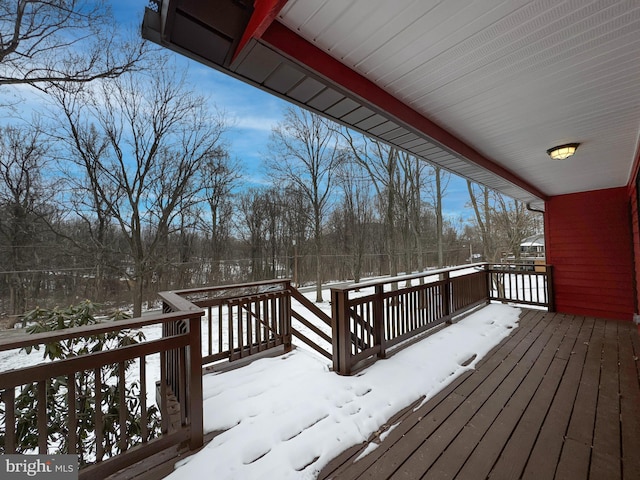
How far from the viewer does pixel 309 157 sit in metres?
10.0

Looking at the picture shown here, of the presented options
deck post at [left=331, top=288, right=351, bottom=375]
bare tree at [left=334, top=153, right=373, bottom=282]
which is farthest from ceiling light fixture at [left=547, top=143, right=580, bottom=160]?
bare tree at [left=334, top=153, right=373, bottom=282]

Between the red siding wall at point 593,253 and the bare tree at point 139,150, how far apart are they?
9159mm

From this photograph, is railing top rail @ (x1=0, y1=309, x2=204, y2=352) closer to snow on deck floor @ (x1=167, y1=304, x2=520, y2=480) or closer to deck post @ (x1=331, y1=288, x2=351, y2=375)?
snow on deck floor @ (x1=167, y1=304, x2=520, y2=480)

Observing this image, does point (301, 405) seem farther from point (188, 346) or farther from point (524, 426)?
point (524, 426)

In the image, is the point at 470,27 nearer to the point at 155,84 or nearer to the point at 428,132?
the point at 428,132

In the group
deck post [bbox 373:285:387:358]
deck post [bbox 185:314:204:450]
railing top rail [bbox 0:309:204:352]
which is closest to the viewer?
railing top rail [bbox 0:309:204:352]

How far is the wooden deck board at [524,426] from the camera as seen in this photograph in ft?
5.36

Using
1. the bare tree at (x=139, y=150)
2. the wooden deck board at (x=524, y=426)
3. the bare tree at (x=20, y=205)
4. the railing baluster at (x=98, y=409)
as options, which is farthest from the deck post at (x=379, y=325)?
the bare tree at (x=20, y=205)

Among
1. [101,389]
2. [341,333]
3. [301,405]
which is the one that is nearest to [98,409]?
[101,389]

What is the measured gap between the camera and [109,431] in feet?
7.43

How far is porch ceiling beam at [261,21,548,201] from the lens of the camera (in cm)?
140

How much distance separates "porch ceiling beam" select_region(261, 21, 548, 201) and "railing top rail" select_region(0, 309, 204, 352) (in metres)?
1.73

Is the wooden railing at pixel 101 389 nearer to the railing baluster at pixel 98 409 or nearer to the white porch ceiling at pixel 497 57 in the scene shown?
the railing baluster at pixel 98 409

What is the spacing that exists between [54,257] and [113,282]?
50.1 inches
